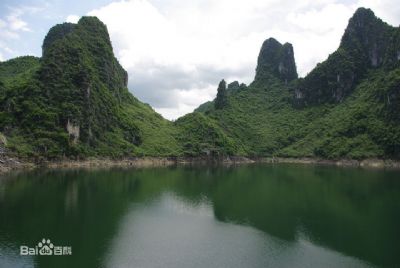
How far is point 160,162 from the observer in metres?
139

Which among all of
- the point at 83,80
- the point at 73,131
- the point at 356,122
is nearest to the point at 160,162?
the point at 73,131

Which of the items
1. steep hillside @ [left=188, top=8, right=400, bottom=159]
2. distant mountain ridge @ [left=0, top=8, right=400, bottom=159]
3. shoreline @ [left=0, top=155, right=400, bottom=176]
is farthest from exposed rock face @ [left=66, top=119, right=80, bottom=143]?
steep hillside @ [left=188, top=8, right=400, bottom=159]

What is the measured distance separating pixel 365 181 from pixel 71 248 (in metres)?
71.1

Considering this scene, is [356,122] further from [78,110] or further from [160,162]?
[78,110]

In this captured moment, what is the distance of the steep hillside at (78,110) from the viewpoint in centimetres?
10425

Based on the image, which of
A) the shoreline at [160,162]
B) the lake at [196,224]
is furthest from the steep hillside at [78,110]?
the lake at [196,224]

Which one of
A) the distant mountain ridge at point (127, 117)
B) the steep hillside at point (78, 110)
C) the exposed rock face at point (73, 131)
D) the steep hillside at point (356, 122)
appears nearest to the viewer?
the steep hillside at point (78, 110)

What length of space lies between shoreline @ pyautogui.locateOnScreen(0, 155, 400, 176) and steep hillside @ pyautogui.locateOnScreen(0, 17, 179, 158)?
245 centimetres

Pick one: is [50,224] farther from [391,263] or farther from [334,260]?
[391,263]

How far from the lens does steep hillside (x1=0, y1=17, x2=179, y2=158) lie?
10425 centimetres

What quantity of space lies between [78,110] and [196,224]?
83469 millimetres

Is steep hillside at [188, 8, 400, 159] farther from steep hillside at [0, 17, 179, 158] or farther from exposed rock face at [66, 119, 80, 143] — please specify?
exposed rock face at [66, 119, 80, 143]

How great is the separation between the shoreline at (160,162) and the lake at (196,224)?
641 inches

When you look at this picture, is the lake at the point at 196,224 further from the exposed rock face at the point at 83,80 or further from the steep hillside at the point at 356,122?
the steep hillside at the point at 356,122
